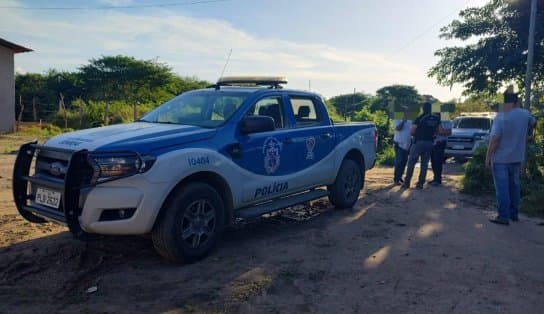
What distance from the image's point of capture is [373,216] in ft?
22.3

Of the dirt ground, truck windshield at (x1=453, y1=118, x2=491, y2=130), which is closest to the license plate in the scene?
the dirt ground

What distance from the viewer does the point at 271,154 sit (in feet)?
17.6

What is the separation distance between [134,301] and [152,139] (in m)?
1.43

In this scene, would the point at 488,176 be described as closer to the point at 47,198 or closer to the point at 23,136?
the point at 47,198

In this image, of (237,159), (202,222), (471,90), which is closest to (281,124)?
(237,159)

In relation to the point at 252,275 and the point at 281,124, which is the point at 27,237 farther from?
the point at 281,124

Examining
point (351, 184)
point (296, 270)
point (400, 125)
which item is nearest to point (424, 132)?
point (400, 125)

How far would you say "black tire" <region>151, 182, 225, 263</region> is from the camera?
4246mm

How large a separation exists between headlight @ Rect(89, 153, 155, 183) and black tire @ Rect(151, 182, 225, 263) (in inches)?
19.1

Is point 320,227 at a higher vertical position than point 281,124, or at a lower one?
lower

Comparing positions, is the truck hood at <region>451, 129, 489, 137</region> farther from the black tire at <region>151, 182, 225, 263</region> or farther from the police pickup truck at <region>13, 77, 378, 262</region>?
the black tire at <region>151, 182, 225, 263</region>

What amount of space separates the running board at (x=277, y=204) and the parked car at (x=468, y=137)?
9.66 meters

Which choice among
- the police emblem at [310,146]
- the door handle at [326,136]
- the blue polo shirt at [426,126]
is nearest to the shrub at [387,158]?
the blue polo shirt at [426,126]

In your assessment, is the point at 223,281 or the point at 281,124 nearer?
the point at 223,281
